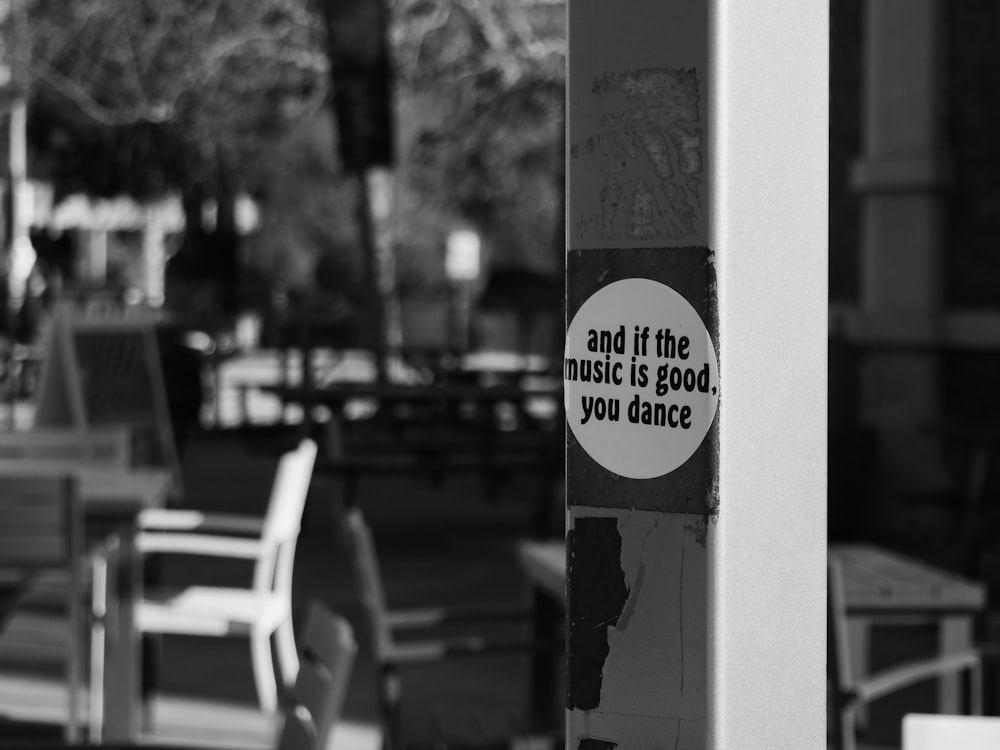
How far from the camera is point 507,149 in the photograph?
784 inches

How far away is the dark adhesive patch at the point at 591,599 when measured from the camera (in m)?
1.42

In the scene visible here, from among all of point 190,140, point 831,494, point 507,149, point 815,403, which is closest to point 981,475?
point 831,494

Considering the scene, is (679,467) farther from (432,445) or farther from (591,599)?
(432,445)

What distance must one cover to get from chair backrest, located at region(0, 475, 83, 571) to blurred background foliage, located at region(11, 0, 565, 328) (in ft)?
15.4

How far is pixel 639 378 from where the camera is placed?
4.65 feet

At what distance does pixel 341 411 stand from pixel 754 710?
28.1 ft

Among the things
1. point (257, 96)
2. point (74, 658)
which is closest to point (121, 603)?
point (74, 658)

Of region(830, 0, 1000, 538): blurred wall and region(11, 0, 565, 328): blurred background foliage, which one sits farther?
region(11, 0, 565, 328): blurred background foliage

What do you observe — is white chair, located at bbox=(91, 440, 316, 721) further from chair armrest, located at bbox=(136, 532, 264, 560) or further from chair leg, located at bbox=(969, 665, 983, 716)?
chair leg, located at bbox=(969, 665, 983, 716)

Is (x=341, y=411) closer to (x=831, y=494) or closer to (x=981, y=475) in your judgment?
(x=831, y=494)

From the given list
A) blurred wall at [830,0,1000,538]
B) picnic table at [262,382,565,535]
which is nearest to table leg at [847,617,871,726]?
picnic table at [262,382,565,535]

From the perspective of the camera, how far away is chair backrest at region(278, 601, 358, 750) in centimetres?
254

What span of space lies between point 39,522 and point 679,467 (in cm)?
381

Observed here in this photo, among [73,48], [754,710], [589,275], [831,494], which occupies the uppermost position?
[73,48]
